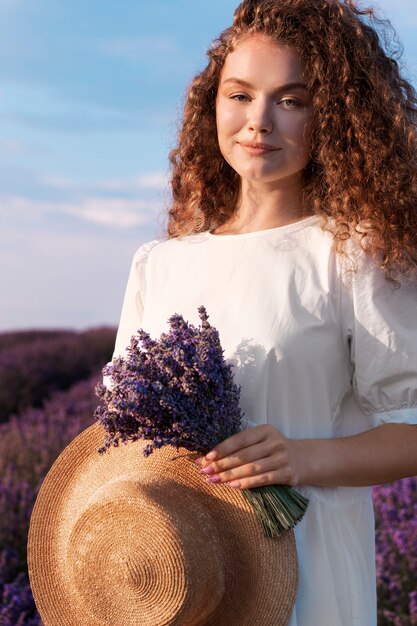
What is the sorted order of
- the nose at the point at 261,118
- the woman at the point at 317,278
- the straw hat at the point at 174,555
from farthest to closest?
the nose at the point at 261,118, the woman at the point at 317,278, the straw hat at the point at 174,555

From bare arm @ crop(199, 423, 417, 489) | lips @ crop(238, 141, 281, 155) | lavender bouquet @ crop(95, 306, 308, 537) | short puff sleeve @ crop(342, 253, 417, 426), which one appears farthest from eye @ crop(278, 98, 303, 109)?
bare arm @ crop(199, 423, 417, 489)

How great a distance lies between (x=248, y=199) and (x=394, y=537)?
264cm

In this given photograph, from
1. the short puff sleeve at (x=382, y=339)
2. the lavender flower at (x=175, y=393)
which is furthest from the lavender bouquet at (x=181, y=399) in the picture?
the short puff sleeve at (x=382, y=339)

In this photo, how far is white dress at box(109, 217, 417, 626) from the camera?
7.38 feet

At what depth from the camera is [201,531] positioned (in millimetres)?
2119

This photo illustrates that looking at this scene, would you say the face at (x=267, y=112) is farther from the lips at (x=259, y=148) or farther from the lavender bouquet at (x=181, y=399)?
the lavender bouquet at (x=181, y=399)

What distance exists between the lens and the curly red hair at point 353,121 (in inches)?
94.0

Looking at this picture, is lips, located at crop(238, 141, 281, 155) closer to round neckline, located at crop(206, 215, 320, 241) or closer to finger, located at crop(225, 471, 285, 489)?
round neckline, located at crop(206, 215, 320, 241)

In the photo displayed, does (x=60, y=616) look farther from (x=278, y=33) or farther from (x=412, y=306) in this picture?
(x=278, y=33)

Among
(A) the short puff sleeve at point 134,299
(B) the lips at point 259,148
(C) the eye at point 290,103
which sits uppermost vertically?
(C) the eye at point 290,103

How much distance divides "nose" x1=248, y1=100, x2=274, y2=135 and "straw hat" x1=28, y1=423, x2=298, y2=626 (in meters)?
0.79

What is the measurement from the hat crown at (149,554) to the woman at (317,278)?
0.12 metres

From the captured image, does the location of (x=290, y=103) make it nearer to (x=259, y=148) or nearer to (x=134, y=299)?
(x=259, y=148)

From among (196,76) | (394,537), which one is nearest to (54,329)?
(394,537)
